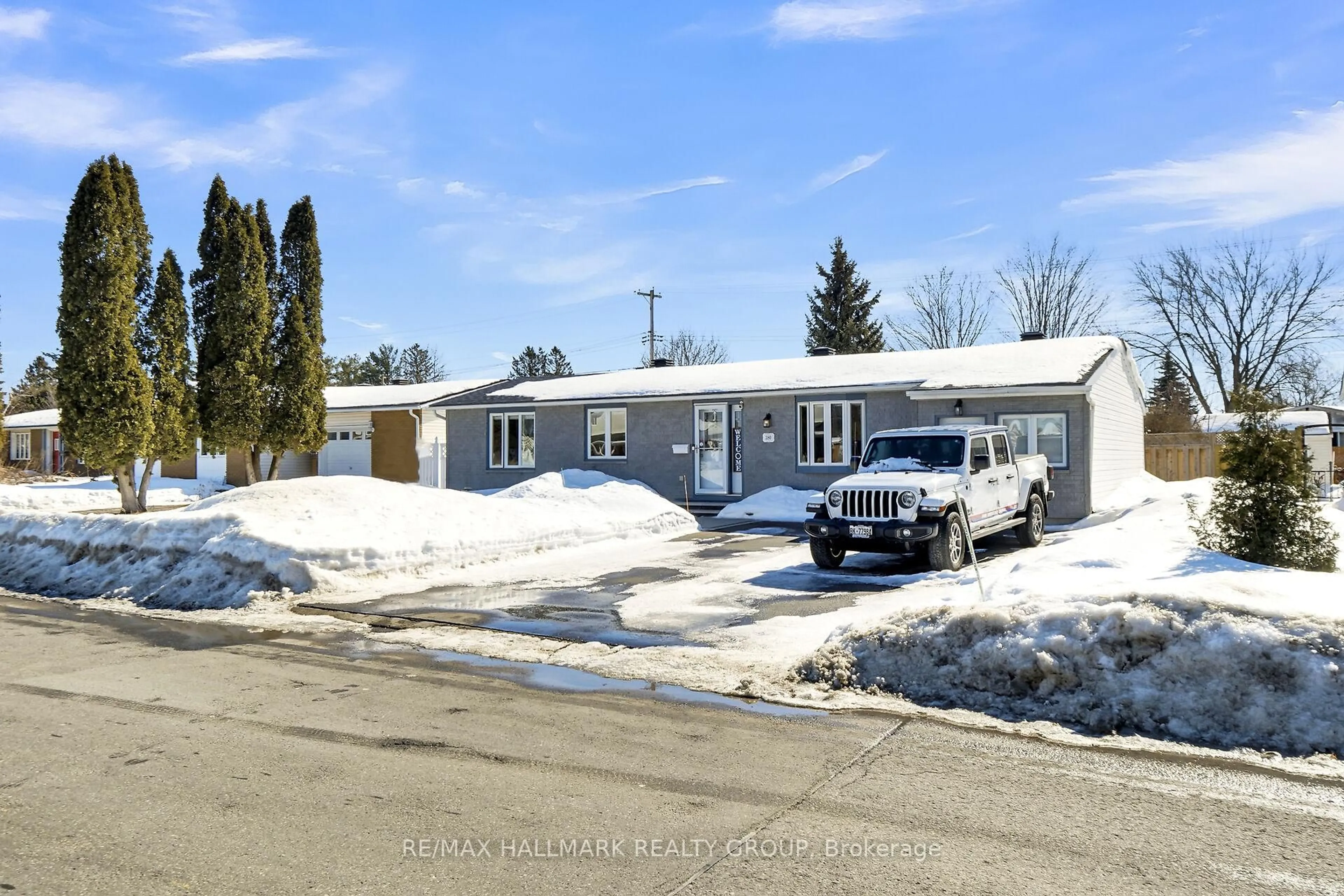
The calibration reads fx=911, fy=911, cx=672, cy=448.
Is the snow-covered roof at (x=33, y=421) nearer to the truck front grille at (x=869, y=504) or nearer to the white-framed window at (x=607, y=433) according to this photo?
the white-framed window at (x=607, y=433)

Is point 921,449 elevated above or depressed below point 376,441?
below

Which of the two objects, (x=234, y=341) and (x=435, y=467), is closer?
(x=234, y=341)

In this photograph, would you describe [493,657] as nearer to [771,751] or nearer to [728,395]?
[771,751]

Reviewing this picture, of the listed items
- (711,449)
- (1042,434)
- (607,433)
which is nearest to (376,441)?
(607,433)

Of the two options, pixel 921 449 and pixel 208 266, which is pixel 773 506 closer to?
pixel 921 449

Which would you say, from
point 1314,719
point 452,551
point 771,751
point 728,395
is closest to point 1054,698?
point 1314,719

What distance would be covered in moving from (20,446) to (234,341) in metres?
34.4

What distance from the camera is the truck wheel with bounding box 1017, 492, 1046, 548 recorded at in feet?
49.5

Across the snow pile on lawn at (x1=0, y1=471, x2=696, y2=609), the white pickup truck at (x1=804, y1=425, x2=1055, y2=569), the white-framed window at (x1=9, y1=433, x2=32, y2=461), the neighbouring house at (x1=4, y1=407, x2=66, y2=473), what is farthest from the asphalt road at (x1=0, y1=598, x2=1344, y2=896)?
the white-framed window at (x1=9, y1=433, x2=32, y2=461)

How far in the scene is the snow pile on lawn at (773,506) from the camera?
20453 mm

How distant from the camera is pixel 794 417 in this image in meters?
22.3

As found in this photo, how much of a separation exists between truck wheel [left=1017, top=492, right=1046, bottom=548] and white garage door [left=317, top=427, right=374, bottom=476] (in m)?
25.3

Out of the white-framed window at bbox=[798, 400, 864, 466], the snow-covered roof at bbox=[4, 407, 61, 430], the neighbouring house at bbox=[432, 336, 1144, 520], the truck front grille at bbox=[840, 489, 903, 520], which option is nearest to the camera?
the truck front grille at bbox=[840, 489, 903, 520]

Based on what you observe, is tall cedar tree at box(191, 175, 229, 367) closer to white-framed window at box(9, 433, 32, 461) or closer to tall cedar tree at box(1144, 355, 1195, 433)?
white-framed window at box(9, 433, 32, 461)
